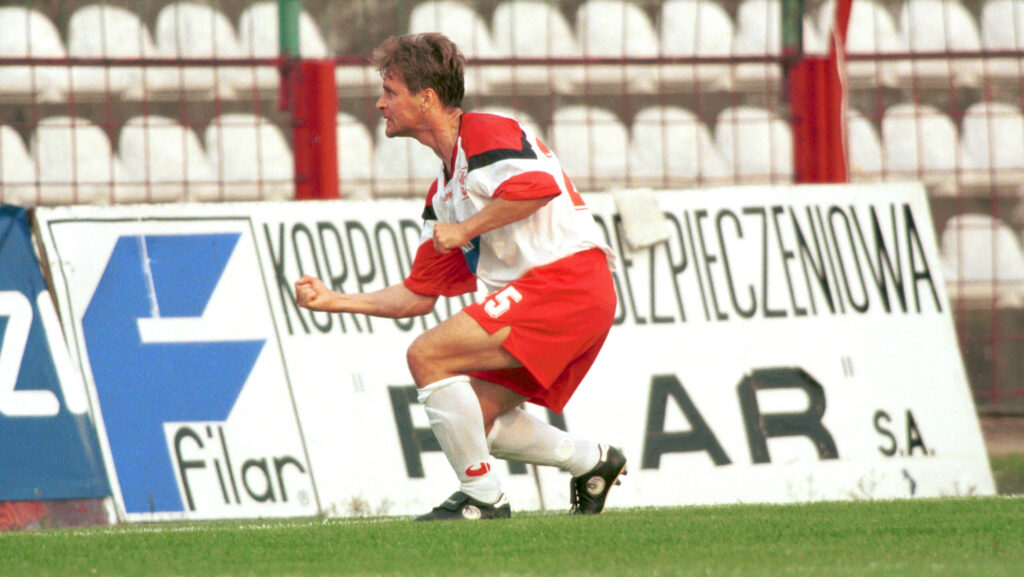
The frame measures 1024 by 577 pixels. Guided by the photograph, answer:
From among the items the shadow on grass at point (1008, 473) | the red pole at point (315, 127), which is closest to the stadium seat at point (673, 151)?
the red pole at point (315, 127)

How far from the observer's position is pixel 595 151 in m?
9.61

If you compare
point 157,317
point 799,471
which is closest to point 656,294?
point 799,471

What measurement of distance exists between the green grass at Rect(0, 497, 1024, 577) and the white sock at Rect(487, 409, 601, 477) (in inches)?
8.8

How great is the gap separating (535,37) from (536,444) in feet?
19.7

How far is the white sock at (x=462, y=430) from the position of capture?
4.97 m

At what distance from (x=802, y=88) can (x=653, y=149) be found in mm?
1674

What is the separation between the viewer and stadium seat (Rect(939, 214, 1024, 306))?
31.2 feet

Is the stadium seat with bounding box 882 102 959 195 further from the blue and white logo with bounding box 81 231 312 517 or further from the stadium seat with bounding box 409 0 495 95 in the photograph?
the blue and white logo with bounding box 81 231 312 517

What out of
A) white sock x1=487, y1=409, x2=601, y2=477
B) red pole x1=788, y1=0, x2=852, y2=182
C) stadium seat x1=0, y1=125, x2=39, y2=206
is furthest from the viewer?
stadium seat x1=0, y1=125, x2=39, y2=206

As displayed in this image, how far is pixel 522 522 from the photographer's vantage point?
191 inches

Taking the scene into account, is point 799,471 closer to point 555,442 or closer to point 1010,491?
point 1010,491

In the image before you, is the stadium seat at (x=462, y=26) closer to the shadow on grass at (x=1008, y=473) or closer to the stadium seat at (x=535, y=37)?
the stadium seat at (x=535, y=37)

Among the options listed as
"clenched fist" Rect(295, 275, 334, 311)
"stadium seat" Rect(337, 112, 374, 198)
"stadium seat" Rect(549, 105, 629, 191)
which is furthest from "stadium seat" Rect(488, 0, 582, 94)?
"clenched fist" Rect(295, 275, 334, 311)

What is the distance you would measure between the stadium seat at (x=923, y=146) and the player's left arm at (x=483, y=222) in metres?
5.09
